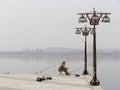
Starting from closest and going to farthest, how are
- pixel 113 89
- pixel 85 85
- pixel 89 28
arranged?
pixel 85 85 → pixel 89 28 → pixel 113 89

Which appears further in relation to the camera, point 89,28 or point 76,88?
point 89,28

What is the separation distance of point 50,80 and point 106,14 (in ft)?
18.3

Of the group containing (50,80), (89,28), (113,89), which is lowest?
(113,89)

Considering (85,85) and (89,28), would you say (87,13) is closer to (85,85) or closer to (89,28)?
(85,85)

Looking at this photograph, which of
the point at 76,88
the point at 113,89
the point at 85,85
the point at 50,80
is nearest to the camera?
the point at 76,88

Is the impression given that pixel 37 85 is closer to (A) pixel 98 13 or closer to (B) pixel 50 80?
(B) pixel 50 80

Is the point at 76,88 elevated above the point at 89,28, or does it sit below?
below

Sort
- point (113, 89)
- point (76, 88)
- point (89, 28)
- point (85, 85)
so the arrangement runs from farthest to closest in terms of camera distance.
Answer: point (113, 89) → point (89, 28) → point (85, 85) → point (76, 88)

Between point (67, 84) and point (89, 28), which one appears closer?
point (67, 84)

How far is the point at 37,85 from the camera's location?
22828mm

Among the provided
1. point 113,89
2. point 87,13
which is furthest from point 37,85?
point 113,89

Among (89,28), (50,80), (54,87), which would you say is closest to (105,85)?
(89,28)

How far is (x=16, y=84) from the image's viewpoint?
2311 cm

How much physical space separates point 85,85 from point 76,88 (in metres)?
1.69
